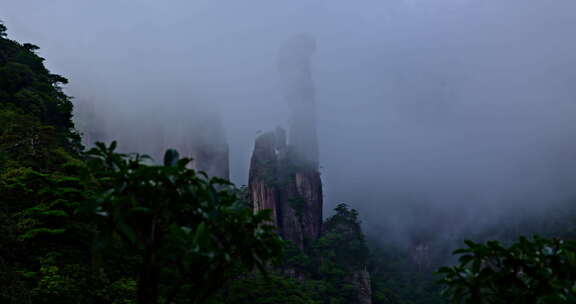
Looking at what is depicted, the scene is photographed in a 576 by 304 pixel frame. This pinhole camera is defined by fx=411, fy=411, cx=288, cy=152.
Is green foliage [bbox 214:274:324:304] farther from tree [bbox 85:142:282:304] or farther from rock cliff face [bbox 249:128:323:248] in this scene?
rock cliff face [bbox 249:128:323:248]

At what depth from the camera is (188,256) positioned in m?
3.39

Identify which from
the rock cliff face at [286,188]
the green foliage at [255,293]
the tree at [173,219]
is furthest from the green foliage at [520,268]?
the rock cliff face at [286,188]

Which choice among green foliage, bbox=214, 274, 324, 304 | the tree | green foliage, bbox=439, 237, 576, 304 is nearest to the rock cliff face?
green foliage, bbox=214, 274, 324, 304

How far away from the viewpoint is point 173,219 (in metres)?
3.85

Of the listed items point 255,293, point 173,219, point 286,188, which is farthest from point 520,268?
point 286,188

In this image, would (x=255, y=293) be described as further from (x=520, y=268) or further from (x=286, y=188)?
(x=286, y=188)

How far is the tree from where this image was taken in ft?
11.4

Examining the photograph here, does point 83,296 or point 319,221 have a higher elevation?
point 319,221

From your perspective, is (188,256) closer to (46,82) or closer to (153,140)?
(46,82)

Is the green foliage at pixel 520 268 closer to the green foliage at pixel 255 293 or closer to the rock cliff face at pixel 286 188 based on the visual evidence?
the green foliage at pixel 255 293

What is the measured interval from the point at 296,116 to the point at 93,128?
112 ft

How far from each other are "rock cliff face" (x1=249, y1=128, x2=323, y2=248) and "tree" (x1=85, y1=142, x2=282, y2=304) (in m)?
55.7

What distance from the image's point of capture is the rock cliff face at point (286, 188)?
61.0 metres

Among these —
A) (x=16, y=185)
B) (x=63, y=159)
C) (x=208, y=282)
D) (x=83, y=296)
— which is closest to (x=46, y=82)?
(x=63, y=159)
